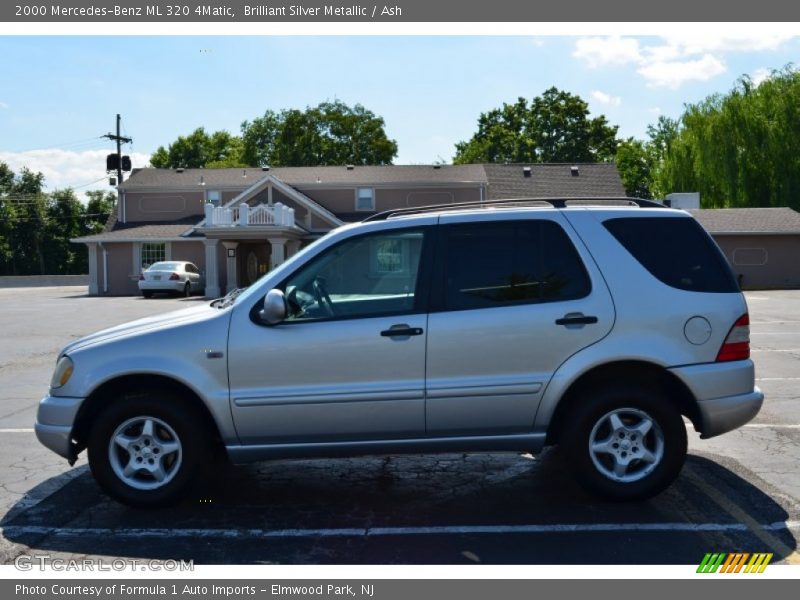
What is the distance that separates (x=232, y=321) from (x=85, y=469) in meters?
2.30

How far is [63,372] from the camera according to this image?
5.32 metres

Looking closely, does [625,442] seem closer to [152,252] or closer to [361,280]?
[361,280]

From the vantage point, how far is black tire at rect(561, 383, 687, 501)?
522 centimetres

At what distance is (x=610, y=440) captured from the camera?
17.3 ft

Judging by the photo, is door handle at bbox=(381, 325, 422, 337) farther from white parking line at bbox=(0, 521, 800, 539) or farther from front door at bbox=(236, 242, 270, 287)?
front door at bbox=(236, 242, 270, 287)

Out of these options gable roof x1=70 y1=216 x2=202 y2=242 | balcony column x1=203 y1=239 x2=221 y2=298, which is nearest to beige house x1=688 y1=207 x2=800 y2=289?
balcony column x1=203 y1=239 x2=221 y2=298

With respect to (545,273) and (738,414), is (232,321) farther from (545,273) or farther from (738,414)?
(738,414)

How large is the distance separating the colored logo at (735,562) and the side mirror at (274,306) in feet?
9.44

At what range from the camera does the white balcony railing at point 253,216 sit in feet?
117

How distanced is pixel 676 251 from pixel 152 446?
3840 millimetres

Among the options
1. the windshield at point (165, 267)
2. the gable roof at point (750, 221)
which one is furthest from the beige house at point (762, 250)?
the windshield at point (165, 267)
